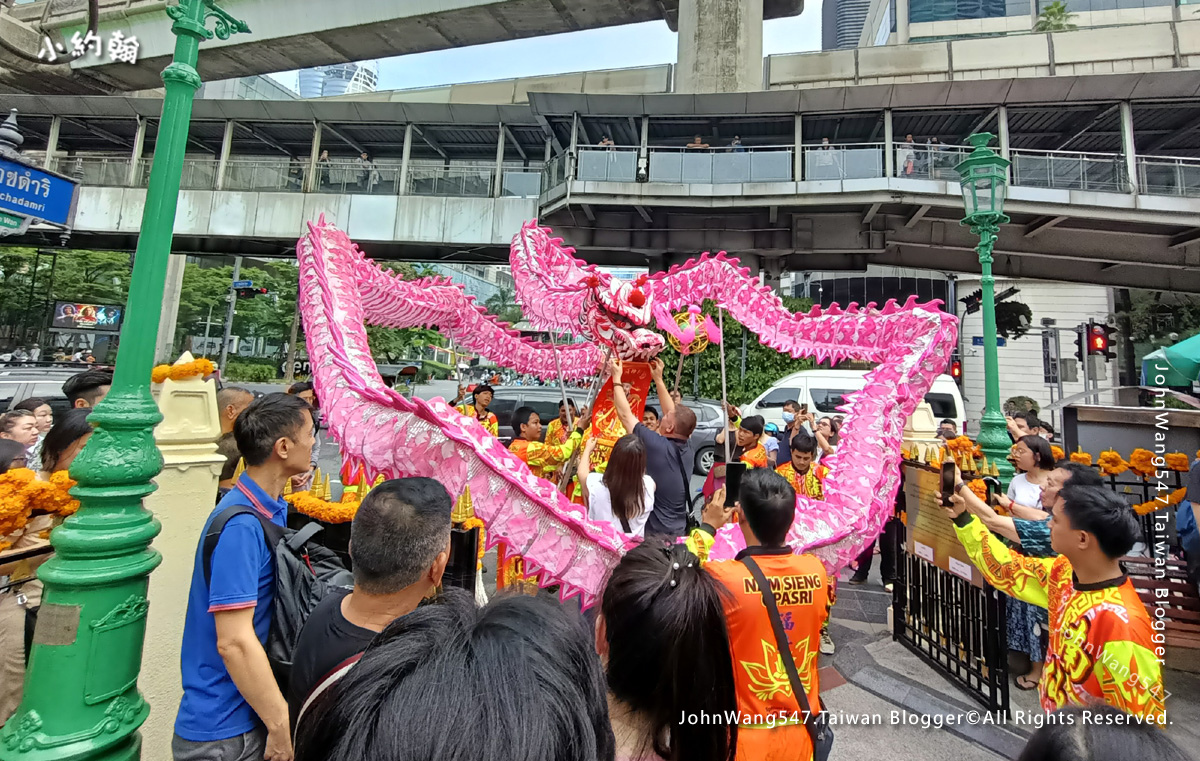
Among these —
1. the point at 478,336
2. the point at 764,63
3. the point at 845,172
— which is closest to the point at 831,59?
the point at 764,63

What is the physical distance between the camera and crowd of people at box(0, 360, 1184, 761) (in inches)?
27.2

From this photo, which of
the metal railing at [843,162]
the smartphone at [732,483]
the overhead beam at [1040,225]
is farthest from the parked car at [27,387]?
the overhead beam at [1040,225]

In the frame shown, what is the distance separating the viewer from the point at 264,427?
1927 millimetres

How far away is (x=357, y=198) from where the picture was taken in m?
17.8

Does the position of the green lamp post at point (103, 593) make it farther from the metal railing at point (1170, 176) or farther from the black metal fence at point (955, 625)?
the metal railing at point (1170, 176)

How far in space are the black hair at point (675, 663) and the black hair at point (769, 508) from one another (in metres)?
0.69

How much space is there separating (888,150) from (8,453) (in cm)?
1530

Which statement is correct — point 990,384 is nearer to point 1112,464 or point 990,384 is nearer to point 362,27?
point 1112,464

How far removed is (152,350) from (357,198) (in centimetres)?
1796

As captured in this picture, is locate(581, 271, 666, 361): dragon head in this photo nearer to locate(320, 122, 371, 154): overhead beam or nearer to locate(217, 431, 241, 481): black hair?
locate(217, 431, 241, 481): black hair

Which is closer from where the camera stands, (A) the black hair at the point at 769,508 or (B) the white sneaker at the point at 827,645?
(A) the black hair at the point at 769,508

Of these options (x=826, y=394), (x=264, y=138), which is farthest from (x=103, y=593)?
(x=264, y=138)

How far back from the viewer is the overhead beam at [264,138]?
1991 centimetres

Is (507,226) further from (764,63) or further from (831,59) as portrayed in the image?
(831,59)
